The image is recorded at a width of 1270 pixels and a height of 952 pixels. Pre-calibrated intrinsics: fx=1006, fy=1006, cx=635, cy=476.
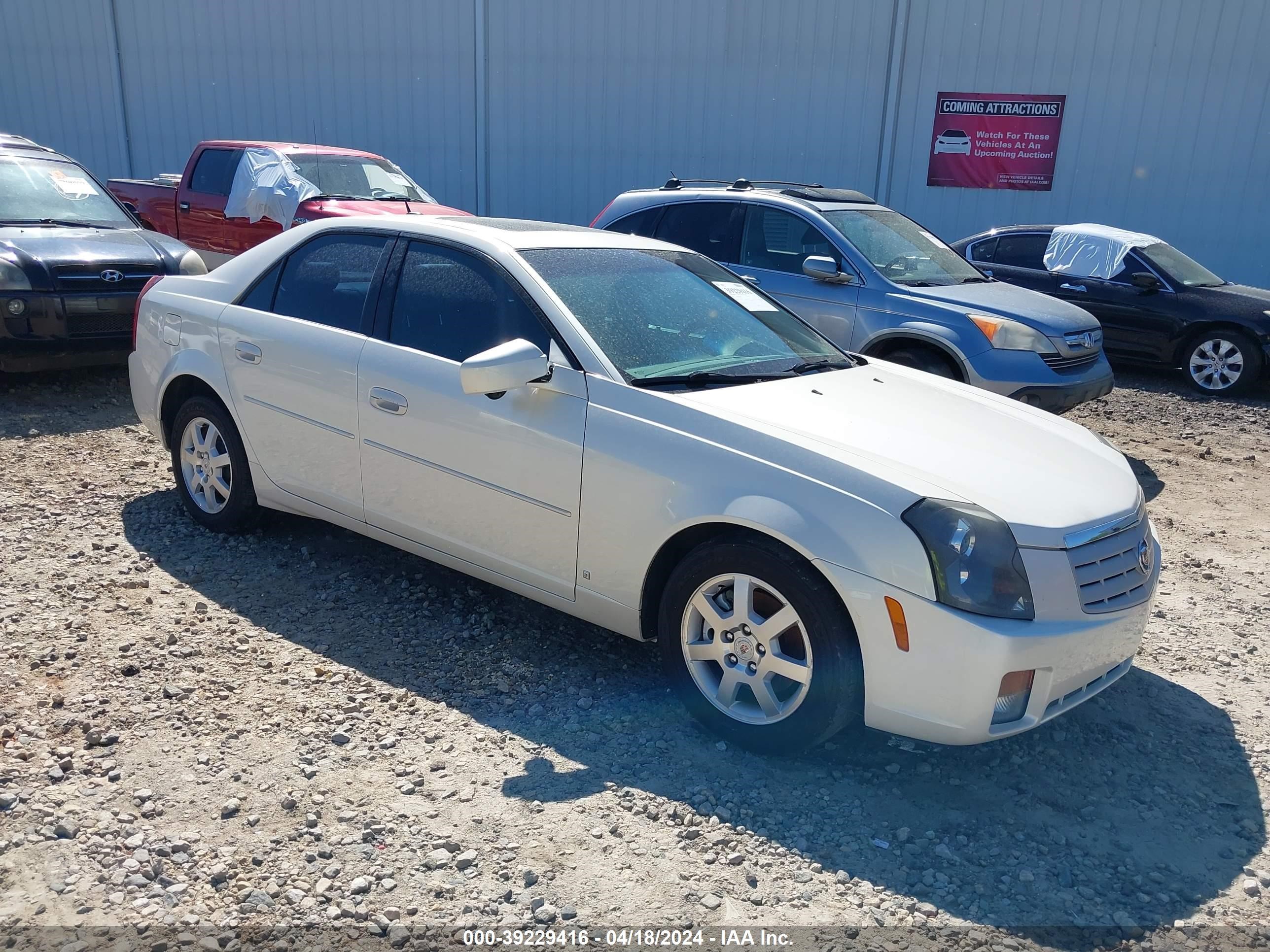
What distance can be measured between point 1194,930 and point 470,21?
15.6 meters

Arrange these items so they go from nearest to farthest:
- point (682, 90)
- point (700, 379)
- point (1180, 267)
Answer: point (700, 379) → point (1180, 267) → point (682, 90)

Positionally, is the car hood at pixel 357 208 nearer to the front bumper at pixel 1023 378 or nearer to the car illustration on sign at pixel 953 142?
the front bumper at pixel 1023 378

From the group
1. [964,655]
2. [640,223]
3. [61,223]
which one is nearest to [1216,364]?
[640,223]

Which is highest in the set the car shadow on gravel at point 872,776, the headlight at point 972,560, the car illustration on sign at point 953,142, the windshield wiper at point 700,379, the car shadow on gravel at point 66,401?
the car illustration on sign at point 953,142

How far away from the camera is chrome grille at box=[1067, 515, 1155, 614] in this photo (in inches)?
122

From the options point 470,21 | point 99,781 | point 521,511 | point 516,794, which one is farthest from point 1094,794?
point 470,21

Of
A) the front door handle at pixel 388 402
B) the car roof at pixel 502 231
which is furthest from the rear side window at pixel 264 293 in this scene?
the front door handle at pixel 388 402

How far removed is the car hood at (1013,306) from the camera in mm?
7148

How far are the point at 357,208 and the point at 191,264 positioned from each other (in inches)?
96.9

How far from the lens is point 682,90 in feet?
48.8

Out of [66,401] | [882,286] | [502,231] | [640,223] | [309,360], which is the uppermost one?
[502,231]

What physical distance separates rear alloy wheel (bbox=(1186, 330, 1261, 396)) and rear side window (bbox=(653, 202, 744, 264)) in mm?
5151

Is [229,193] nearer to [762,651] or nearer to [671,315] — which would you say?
[671,315]

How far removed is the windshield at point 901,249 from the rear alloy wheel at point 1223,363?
3.17 m
